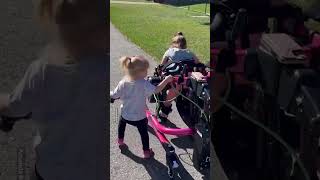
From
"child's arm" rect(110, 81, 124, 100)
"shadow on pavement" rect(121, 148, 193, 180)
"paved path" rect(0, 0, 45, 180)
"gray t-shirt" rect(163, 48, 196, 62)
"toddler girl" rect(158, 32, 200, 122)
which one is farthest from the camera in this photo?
"gray t-shirt" rect(163, 48, 196, 62)

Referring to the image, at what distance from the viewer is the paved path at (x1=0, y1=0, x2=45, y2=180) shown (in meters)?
1.06

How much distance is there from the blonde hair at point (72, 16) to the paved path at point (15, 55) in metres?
0.04

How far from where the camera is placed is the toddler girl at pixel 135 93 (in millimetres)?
2258

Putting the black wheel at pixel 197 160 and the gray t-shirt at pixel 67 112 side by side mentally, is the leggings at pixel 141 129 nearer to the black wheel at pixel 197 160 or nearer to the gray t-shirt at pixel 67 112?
the black wheel at pixel 197 160

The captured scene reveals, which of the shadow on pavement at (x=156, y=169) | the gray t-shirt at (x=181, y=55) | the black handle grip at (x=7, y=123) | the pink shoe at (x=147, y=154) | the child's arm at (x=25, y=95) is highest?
the gray t-shirt at (x=181, y=55)

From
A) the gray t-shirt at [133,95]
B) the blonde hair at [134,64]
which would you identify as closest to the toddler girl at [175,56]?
the gray t-shirt at [133,95]

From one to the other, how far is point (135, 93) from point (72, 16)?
162cm

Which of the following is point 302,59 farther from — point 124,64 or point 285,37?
point 124,64

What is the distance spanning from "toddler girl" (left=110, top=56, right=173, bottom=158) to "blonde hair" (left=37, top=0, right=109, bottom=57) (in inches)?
40.3

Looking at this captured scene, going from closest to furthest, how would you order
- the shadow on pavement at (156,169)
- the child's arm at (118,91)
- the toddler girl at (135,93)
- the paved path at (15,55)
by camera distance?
the paved path at (15,55) → the toddler girl at (135,93) → the child's arm at (118,91) → the shadow on pavement at (156,169)

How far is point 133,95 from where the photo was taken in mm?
2703

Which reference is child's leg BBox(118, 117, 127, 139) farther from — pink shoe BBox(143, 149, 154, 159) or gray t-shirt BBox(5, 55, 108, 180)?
gray t-shirt BBox(5, 55, 108, 180)

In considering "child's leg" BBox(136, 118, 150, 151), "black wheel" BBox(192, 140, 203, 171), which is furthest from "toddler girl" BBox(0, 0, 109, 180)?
"child's leg" BBox(136, 118, 150, 151)

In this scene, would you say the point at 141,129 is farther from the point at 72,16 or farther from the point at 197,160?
the point at 72,16
